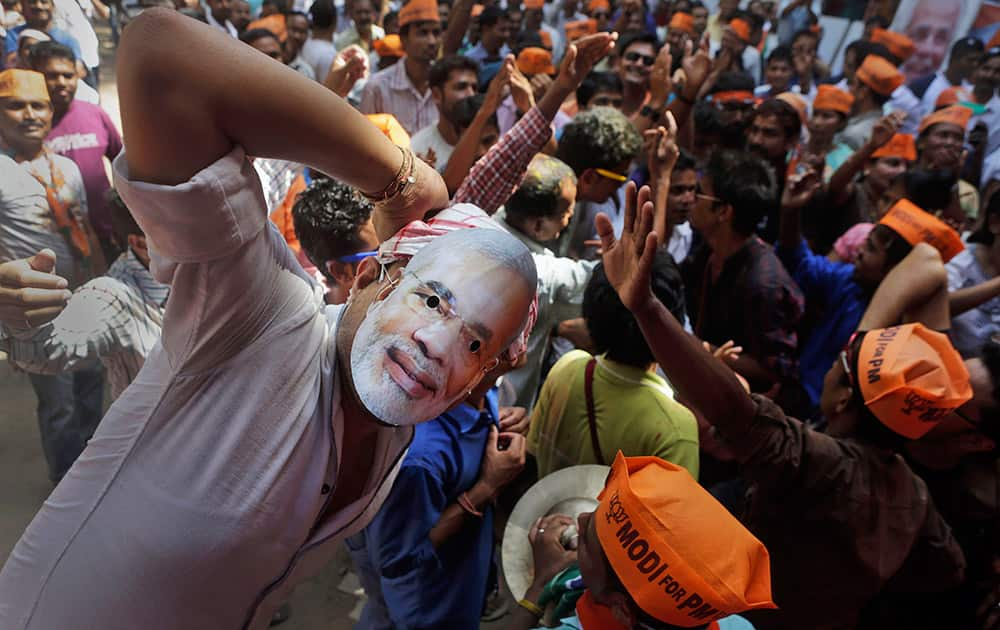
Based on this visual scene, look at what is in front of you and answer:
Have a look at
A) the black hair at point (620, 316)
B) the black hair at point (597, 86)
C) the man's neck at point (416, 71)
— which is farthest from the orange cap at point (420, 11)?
the black hair at point (620, 316)

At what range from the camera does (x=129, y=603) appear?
1.06 meters

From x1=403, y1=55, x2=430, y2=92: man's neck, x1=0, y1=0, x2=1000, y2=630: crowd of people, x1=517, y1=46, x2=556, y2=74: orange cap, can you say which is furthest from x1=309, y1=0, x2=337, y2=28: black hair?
x1=517, y1=46, x2=556, y2=74: orange cap

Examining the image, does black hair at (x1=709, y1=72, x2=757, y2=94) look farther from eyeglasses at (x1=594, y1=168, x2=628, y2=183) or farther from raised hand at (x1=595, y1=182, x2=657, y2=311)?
raised hand at (x1=595, y1=182, x2=657, y2=311)

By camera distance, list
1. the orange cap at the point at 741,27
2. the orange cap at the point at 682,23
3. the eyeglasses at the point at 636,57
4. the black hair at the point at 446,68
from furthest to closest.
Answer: the orange cap at the point at 682,23
the orange cap at the point at 741,27
the eyeglasses at the point at 636,57
the black hair at the point at 446,68

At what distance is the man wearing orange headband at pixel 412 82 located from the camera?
5.34 metres

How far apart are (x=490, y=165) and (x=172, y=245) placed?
1818 mm

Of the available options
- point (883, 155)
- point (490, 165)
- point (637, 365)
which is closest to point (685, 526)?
point (637, 365)

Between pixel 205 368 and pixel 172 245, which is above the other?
pixel 172 245

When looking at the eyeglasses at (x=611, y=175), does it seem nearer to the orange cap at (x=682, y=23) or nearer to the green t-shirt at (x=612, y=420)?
the green t-shirt at (x=612, y=420)

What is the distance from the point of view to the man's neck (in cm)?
535

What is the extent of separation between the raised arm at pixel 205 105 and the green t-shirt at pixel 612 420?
4.87 feet

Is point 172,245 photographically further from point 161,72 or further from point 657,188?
point 657,188

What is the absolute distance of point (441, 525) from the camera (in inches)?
81.7

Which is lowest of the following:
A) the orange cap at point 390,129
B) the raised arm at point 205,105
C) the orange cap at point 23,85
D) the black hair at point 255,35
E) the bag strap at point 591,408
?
the bag strap at point 591,408
